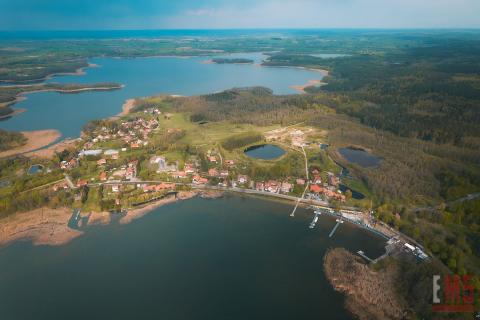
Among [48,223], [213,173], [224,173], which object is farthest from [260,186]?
[48,223]

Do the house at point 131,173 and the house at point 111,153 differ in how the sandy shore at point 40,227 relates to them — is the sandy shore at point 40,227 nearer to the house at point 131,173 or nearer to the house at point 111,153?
the house at point 131,173

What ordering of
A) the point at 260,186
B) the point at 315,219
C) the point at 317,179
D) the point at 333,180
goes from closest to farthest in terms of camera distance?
the point at 315,219
the point at 260,186
the point at 333,180
the point at 317,179

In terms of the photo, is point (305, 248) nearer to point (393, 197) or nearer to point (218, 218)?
point (218, 218)

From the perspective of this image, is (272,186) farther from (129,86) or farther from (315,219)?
(129,86)

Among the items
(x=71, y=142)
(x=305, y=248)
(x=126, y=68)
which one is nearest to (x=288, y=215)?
(x=305, y=248)

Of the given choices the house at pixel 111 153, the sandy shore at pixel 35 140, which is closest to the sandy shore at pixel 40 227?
the house at pixel 111 153

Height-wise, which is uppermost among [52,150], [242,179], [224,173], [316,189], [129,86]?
[129,86]

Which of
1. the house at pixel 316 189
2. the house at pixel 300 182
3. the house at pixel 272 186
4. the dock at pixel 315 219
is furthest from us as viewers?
the house at pixel 300 182

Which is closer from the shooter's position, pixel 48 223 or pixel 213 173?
pixel 48 223
